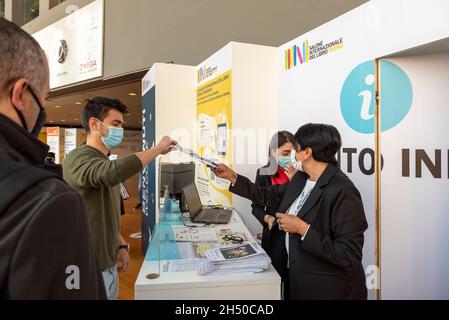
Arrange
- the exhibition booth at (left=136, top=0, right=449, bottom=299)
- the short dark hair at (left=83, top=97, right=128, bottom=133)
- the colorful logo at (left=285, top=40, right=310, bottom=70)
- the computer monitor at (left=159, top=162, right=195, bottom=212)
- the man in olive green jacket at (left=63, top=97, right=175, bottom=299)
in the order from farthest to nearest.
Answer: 1. the computer monitor at (left=159, top=162, right=195, bottom=212)
2. the colorful logo at (left=285, top=40, right=310, bottom=70)
3. the short dark hair at (left=83, top=97, right=128, bottom=133)
4. the exhibition booth at (left=136, top=0, right=449, bottom=299)
5. the man in olive green jacket at (left=63, top=97, right=175, bottom=299)

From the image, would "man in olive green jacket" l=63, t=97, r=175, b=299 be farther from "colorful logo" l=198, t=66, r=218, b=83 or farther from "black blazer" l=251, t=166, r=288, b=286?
"colorful logo" l=198, t=66, r=218, b=83

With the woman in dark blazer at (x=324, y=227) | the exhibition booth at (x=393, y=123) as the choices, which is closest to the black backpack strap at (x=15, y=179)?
the exhibition booth at (x=393, y=123)

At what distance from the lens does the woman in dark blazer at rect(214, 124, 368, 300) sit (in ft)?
4.25

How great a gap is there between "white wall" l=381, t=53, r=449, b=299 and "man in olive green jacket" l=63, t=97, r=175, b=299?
1344mm

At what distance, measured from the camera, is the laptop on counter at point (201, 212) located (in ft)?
7.05

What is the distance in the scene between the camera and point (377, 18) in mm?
1713

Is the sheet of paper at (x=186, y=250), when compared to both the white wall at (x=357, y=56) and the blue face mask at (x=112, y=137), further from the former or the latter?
the white wall at (x=357, y=56)

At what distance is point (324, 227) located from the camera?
1.38 meters

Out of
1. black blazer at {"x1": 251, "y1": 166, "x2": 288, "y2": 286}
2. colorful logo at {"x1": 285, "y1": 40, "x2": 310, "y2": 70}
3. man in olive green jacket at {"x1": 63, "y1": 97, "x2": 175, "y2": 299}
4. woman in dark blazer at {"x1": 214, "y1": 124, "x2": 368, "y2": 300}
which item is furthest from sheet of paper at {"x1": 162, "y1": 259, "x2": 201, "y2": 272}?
colorful logo at {"x1": 285, "y1": 40, "x2": 310, "y2": 70}

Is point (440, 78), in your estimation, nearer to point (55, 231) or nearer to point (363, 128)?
point (363, 128)

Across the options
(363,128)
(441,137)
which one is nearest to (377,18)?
(363,128)

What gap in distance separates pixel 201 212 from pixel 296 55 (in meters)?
1.42

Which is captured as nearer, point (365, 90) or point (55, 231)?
point (55, 231)

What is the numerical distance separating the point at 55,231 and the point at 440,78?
6.64 ft
